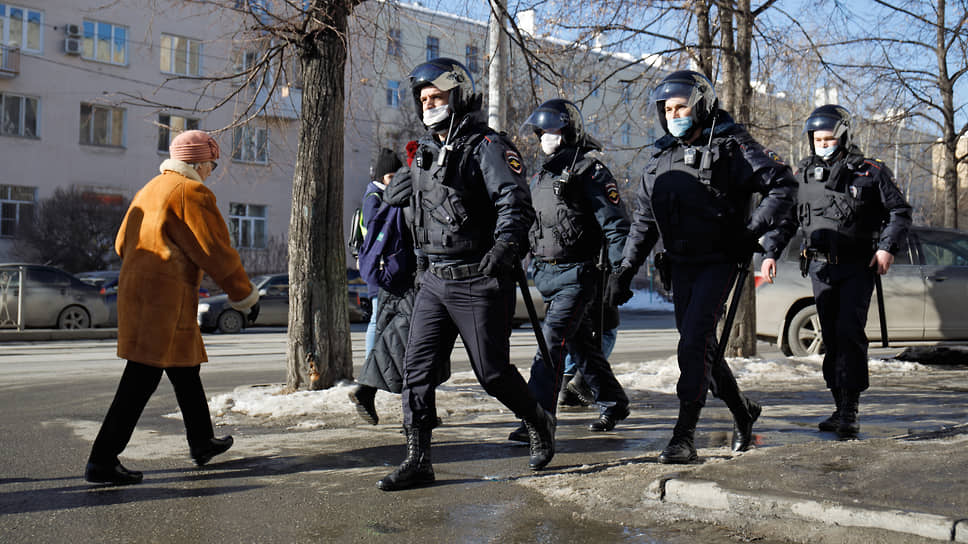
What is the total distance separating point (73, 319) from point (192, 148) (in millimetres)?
14657

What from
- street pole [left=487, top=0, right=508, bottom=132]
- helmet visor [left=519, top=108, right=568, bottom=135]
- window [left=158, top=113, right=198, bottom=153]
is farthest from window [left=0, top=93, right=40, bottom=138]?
helmet visor [left=519, top=108, right=568, bottom=135]

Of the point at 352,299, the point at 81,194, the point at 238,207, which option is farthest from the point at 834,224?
the point at 238,207

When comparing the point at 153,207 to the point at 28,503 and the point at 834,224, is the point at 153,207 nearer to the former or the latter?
the point at 28,503

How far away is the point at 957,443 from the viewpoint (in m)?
4.73

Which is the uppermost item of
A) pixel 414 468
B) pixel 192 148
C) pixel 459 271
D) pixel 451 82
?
pixel 451 82

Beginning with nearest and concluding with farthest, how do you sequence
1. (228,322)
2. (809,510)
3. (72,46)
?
(809,510), (228,322), (72,46)

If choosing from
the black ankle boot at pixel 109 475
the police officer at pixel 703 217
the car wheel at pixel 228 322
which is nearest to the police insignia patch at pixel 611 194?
Answer: the police officer at pixel 703 217

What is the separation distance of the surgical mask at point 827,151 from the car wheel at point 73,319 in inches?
610

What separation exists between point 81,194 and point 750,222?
27.6 metres

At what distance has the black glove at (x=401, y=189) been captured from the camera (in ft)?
15.5

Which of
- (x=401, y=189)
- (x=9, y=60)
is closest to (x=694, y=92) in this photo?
(x=401, y=189)

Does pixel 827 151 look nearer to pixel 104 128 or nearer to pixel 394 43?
pixel 394 43

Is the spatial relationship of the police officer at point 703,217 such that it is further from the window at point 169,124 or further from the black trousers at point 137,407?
the window at point 169,124

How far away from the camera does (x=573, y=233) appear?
6.00m
